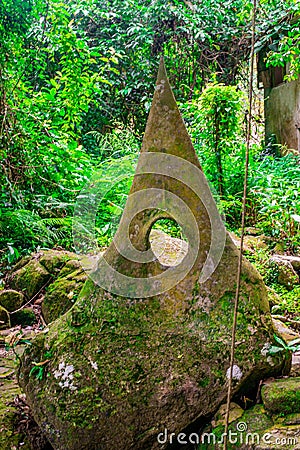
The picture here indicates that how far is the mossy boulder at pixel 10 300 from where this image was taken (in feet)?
13.1

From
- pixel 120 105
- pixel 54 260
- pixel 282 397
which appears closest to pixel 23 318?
pixel 54 260

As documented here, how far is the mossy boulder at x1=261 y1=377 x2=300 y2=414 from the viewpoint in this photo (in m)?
1.82

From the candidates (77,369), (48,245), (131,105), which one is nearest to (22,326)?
(48,245)

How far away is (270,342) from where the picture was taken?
2.06m

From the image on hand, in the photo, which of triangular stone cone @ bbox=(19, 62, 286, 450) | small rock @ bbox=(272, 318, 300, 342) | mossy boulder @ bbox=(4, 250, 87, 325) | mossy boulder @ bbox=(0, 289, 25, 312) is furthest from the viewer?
mossy boulder @ bbox=(0, 289, 25, 312)

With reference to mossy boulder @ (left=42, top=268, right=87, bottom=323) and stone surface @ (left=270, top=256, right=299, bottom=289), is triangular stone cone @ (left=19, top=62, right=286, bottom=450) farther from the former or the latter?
stone surface @ (left=270, top=256, right=299, bottom=289)

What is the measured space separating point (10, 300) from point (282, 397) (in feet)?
9.36

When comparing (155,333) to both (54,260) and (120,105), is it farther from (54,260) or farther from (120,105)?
(120,105)

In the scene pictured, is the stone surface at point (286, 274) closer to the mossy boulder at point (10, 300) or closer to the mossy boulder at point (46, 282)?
the mossy boulder at point (46, 282)

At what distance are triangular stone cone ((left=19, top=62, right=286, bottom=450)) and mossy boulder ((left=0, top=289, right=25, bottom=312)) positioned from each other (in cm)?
182

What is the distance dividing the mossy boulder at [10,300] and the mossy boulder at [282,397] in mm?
2711

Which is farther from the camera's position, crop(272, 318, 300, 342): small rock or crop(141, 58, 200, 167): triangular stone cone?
crop(272, 318, 300, 342): small rock

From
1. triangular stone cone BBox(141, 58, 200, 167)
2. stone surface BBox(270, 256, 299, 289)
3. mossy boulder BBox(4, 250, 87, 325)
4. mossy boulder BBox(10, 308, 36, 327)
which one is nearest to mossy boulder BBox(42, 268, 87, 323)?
mossy boulder BBox(4, 250, 87, 325)

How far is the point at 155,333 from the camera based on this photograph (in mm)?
2109
